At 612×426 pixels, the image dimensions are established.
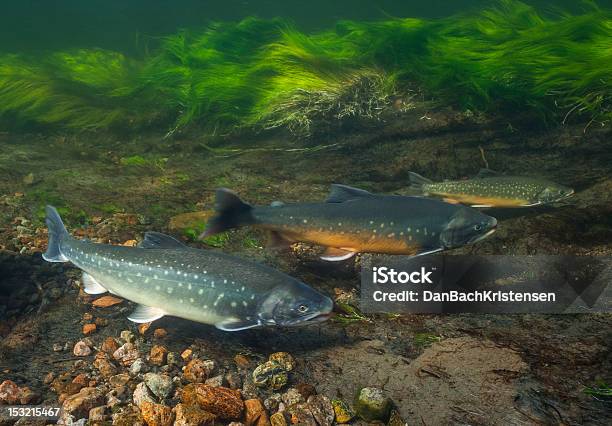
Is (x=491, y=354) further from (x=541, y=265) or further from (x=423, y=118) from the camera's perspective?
(x=423, y=118)

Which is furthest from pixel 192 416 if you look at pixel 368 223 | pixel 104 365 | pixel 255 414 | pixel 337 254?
pixel 368 223

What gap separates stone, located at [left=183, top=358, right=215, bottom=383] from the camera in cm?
308

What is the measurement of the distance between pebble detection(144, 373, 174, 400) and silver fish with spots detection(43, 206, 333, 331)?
0.62 metres

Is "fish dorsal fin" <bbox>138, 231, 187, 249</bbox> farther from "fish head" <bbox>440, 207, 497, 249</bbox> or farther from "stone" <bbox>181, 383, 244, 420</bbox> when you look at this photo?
"fish head" <bbox>440, 207, 497, 249</bbox>

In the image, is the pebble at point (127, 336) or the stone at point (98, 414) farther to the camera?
the pebble at point (127, 336)

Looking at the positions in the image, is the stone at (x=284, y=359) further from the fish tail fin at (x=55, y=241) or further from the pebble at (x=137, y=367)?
the fish tail fin at (x=55, y=241)

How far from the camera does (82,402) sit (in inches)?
106

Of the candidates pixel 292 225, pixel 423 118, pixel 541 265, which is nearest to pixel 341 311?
pixel 292 225

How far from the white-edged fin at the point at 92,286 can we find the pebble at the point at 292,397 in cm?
217

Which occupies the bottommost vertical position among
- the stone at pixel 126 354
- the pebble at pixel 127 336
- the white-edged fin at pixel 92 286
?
the pebble at pixel 127 336

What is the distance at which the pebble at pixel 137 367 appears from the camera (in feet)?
10.2

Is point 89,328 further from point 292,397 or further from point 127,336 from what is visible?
point 292,397

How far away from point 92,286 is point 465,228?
12.9 ft

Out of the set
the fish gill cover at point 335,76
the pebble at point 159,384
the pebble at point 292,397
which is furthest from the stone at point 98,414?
the fish gill cover at point 335,76
